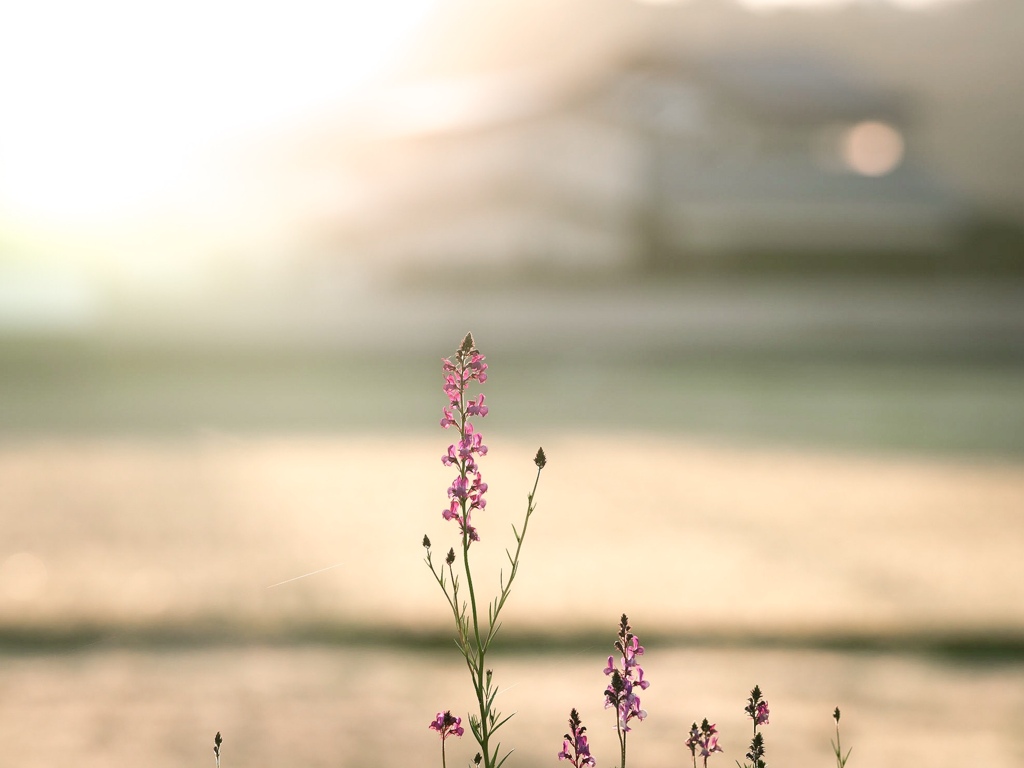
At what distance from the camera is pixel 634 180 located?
1347 centimetres

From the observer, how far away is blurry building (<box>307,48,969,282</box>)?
13.0 metres

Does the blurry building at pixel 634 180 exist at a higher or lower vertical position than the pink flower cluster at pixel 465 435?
higher

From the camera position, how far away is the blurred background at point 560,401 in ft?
7.45

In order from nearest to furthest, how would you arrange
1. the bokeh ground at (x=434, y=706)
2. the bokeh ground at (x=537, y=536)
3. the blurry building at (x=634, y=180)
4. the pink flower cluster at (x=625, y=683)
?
the pink flower cluster at (x=625, y=683) → the bokeh ground at (x=434, y=706) → the bokeh ground at (x=537, y=536) → the blurry building at (x=634, y=180)

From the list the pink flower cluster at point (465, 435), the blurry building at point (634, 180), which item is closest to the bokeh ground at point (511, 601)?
the pink flower cluster at point (465, 435)

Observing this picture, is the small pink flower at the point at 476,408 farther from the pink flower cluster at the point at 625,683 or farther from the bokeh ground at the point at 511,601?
the bokeh ground at the point at 511,601

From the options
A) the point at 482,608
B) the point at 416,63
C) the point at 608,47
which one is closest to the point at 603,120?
the point at 608,47

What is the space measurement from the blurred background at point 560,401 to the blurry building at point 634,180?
52mm

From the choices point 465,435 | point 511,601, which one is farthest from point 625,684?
point 511,601

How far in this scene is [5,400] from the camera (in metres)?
7.35

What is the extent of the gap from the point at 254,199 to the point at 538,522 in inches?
401

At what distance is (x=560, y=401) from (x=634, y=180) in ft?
21.6

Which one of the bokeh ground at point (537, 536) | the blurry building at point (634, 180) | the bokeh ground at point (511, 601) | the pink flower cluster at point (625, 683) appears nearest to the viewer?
the pink flower cluster at point (625, 683)

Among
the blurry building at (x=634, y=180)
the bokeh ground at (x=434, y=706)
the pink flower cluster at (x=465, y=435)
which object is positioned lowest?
the bokeh ground at (x=434, y=706)
